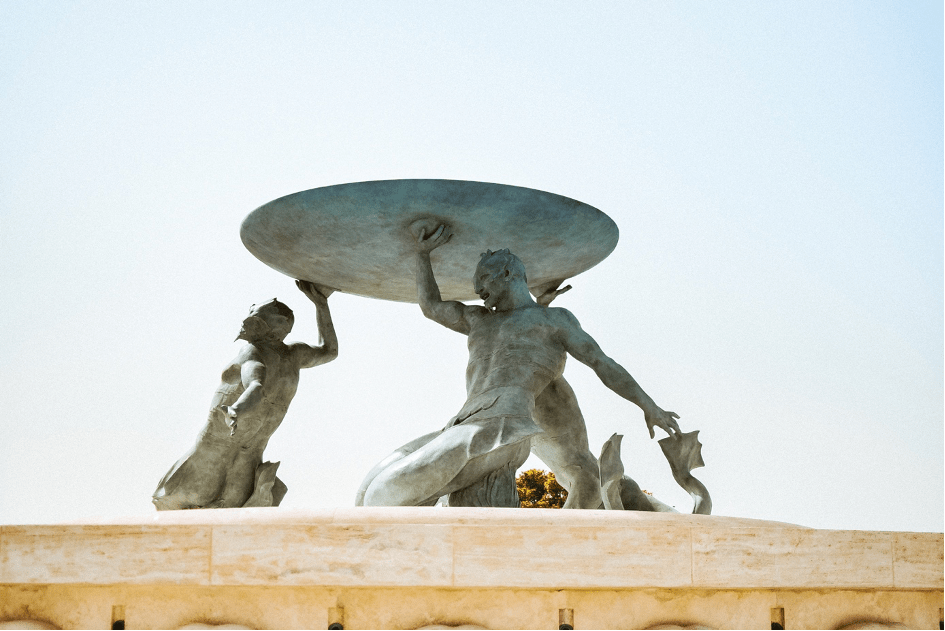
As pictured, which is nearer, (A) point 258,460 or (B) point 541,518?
(B) point 541,518

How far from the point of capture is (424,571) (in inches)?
222

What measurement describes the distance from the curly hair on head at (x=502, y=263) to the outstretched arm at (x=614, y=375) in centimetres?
49

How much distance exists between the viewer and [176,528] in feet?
18.7

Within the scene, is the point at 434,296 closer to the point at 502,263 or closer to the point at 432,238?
the point at 432,238

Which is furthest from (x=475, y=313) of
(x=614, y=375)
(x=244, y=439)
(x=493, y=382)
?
(x=244, y=439)

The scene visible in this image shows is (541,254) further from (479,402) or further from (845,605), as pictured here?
(845,605)

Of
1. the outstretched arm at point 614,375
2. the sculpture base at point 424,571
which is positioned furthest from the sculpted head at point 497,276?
the sculpture base at point 424,571

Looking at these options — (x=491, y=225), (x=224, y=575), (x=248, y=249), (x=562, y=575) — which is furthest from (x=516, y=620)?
(x=248, y=249)

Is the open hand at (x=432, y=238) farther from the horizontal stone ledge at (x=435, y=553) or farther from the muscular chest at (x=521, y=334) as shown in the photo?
the horizontal stone ledge at (x=435, y=553)

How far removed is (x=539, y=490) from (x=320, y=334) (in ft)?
33.5

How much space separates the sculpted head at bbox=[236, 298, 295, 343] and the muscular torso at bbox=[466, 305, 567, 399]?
5.71 ft

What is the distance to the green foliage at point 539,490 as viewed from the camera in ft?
61.7

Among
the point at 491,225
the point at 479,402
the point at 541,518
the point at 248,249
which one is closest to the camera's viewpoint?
the point at 541,518

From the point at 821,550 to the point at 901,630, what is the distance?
662 millimetres
